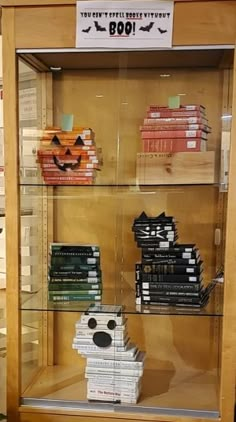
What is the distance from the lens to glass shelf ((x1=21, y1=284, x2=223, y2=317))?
1.94m

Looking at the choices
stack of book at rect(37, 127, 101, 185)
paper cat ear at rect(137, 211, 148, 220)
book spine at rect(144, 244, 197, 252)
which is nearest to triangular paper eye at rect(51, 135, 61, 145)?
stack of book at rect(37, 127, 101, 185)

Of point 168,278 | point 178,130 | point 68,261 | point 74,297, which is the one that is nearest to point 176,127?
point 178,130

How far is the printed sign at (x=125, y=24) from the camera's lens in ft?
5.66

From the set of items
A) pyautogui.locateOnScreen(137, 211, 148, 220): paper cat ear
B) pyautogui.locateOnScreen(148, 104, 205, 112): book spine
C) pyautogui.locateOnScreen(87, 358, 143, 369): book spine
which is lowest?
pyautogui.locateOnScreen(87, 358, 143, 369): book spine

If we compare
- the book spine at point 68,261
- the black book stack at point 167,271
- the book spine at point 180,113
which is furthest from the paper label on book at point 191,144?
the book spine at point 68,261

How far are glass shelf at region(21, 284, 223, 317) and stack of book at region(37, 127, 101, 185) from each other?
0.53 meters

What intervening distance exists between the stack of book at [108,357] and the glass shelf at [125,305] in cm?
6

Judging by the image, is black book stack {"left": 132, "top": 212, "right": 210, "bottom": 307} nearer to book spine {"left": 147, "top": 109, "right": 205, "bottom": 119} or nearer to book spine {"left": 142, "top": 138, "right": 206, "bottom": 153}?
book spine {"left": 142, "top": 138, "right": 206, "bottom": 153}

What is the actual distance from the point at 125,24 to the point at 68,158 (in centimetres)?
61

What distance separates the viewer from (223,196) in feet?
6.39

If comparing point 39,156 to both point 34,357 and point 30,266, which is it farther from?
point 34,357

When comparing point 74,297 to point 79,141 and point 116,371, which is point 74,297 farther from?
point 79,141

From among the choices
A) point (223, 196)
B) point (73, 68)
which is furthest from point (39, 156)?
point (223, 196)

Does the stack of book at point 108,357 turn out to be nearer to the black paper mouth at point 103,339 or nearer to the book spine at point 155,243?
the black paper mouth at point 103,339
